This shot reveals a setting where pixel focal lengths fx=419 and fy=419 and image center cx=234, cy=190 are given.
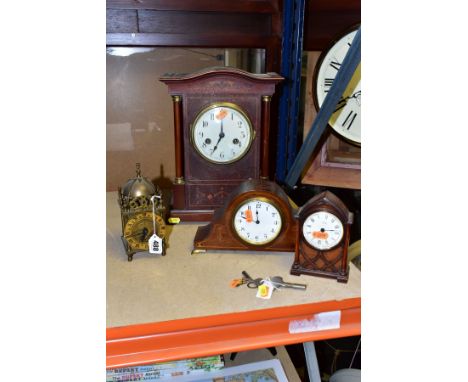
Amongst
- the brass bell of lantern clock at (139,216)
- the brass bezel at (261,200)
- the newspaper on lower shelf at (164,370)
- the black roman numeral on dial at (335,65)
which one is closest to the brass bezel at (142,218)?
the brass bell of lantern clock at (139,216)

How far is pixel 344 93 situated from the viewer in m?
1.26

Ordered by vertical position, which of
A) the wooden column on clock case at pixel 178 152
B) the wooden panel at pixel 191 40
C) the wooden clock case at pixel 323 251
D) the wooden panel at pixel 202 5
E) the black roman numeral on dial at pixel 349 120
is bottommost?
the wooden clock case at pixel 323 251

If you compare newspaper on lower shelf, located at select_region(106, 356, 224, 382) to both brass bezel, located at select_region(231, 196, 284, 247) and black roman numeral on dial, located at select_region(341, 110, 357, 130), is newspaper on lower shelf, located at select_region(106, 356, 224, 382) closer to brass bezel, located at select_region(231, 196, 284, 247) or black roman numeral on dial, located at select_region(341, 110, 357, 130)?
brass bezel, located at select_region(231, 196, 284, 247)

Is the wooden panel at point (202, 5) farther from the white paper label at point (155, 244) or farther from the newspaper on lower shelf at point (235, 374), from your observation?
the newspaper on lower shelf at point (235, 374)

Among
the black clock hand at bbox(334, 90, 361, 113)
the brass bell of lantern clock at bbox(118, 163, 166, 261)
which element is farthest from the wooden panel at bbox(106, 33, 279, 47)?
the brass bell of lantern clock at bbox(118, 163, 166, 261)

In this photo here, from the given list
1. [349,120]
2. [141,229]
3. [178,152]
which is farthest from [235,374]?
[349,120]

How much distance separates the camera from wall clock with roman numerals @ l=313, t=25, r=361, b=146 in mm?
1253

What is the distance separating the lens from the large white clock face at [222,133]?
106 centimetres

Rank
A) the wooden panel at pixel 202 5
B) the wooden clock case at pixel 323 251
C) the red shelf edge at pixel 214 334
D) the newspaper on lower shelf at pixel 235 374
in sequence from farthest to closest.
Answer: the wooden panel at pixel 202 5 < the newspaper on lower shelf at pixel 235 374 < the wooden clock case at pixel 323 251 < the red shelf edge at pixel 214 334

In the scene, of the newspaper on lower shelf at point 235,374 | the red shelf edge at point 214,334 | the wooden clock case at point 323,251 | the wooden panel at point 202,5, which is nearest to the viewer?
the red shelf edge at point 214,334

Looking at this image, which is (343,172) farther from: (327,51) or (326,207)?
(326,207)

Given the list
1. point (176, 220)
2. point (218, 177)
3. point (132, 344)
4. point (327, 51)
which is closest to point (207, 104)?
point (218, 177)

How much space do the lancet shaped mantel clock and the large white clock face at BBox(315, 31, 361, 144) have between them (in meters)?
0.44

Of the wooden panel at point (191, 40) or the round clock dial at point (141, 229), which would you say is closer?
the round clock dial at point (141, 229)
